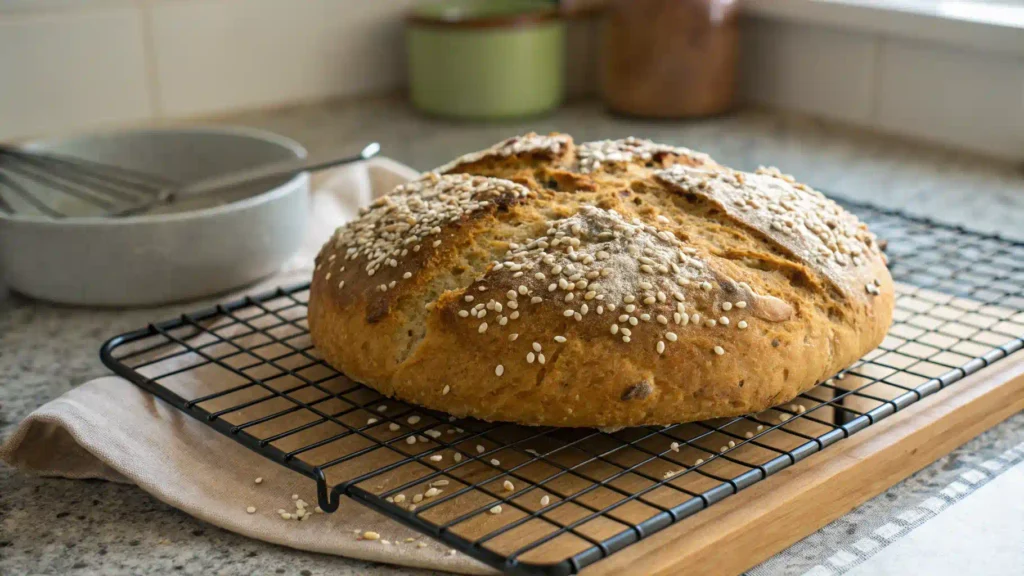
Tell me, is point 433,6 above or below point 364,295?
above

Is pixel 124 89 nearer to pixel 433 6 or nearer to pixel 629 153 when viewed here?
pixel 433 6

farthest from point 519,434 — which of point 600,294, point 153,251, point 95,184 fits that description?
point 95,184

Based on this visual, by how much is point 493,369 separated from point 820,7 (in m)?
1.44

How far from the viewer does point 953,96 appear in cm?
194

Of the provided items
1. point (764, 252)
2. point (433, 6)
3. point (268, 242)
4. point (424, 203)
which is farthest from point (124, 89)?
point (764, 252)

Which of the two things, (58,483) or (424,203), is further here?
(424,203)

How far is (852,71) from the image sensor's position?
83.0 inches

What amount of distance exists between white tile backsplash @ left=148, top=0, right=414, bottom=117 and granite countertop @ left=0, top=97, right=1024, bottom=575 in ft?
0.16

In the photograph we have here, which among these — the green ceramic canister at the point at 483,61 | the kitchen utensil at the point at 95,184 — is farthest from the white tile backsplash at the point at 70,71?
the green ceramic canister at the point at 483,61

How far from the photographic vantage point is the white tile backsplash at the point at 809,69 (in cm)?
209

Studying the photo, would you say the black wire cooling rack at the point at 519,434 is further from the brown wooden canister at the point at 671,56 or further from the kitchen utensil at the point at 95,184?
the brown wooden canister at the point at 671,56

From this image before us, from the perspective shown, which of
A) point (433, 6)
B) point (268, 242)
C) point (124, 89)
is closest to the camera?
point (268, 242)

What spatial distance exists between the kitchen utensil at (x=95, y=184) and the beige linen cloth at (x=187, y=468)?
1.39 ft

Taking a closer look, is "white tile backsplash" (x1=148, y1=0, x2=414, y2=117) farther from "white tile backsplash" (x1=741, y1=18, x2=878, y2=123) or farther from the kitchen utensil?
"white tile backsplash" (x1=741, y1=18, x2=878, y2=123)
